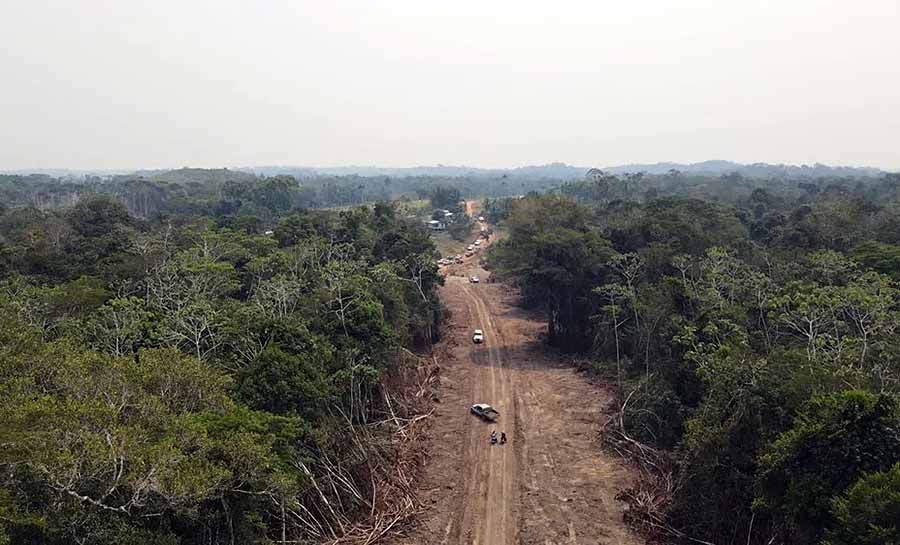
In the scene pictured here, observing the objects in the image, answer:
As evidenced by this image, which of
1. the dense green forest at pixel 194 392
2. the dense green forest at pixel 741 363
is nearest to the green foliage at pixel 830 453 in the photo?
the dense green forest at pixel 741 363

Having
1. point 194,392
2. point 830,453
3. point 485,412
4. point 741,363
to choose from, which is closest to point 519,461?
point 485,412

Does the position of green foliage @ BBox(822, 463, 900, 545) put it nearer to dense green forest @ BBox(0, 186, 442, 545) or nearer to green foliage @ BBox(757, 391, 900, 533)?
green foliage @ BBox(757, 391, 900, 533)

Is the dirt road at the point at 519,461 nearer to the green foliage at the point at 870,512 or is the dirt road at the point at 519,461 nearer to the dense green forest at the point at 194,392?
the dense green forest at the point at 194,392

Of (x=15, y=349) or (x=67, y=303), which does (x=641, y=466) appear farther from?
(x=67, y=303)

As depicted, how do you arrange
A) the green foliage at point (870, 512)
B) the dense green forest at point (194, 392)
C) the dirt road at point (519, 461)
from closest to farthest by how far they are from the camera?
the green foliage at point (870, 512), the dense green forest at point (194, 392), the dirt road at point (519, 461)

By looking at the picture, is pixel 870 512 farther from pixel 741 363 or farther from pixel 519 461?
pixel 519 461
